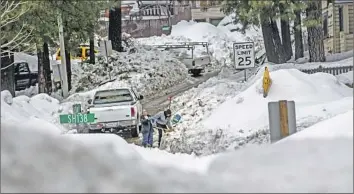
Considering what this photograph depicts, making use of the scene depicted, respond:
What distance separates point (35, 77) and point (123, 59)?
16.9 feet

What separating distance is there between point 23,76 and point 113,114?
564 inches

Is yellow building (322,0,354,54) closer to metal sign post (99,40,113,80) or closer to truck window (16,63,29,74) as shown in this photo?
metal sign post (99,40,113,80)

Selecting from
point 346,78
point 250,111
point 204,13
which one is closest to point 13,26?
point 250,111

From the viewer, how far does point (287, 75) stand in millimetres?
18781

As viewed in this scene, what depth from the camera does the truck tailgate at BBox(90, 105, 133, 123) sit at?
1958 cm

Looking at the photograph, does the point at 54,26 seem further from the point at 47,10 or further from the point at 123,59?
the point at 123,59

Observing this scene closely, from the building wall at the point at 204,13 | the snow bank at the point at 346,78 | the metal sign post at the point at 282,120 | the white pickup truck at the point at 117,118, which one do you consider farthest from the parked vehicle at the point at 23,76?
the building wall at the point at 204,13

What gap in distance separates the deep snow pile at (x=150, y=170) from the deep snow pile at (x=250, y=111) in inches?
342

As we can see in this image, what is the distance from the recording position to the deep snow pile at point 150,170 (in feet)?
14.7

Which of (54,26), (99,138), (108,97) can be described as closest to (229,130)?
(108,97)

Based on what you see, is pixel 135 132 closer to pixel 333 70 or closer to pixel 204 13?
pixel 333 70

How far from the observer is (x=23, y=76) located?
32938 millimetres

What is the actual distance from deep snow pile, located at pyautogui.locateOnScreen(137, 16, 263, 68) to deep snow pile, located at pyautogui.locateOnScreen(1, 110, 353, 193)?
151 ft

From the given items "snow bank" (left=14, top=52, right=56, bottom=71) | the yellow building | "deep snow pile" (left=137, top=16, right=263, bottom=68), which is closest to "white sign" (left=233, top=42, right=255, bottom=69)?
"snow bank" (left=14, top=52, right=56, bottom=71)
